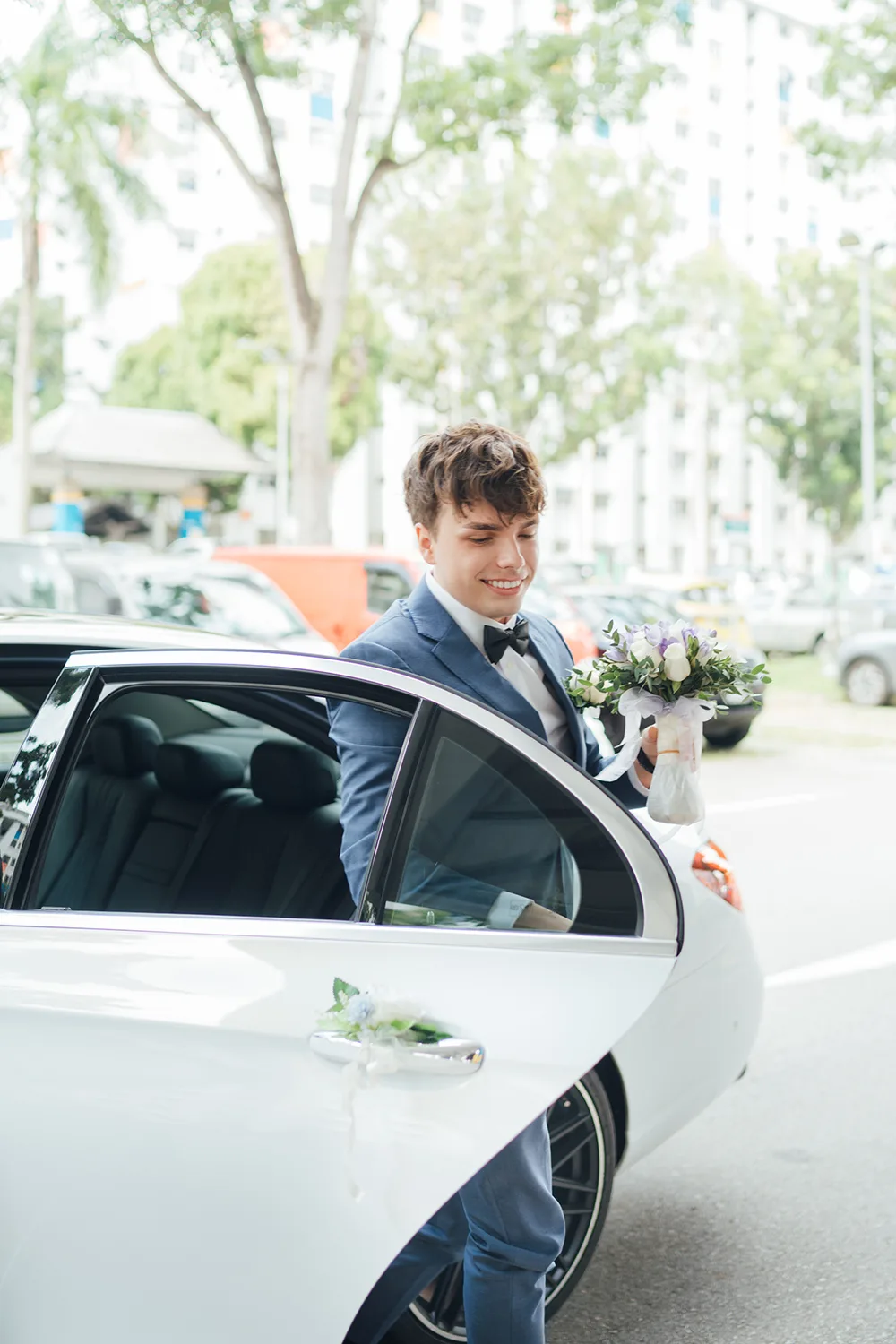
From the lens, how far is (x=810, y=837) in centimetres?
898

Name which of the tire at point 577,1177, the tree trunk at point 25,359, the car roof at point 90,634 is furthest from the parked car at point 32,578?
the tree trunk at point 25,359

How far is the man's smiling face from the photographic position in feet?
7.47

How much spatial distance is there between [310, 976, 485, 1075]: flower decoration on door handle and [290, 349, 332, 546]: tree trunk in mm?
14152

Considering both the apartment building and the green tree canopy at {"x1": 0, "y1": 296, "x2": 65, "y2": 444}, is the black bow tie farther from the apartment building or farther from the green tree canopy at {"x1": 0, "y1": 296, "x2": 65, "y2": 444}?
the green tree canopy at {"x1": 0, "y1": 296, "x2": 65, "y2": 444}

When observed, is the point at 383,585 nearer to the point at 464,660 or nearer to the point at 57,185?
the point at 464,660

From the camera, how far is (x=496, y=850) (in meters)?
2.14

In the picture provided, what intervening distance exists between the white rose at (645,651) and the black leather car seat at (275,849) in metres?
1.00

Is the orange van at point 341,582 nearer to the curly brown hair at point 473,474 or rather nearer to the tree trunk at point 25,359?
the curly brown hair at point 473,474

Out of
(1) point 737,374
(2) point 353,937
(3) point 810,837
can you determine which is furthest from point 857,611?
(1) point 737,374

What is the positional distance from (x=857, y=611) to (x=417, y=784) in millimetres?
21133

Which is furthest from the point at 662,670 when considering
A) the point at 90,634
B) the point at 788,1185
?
the point at 788,1185

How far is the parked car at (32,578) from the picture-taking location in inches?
464

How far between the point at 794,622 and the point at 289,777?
82.8 ft

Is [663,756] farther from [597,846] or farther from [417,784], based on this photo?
[417,784]
